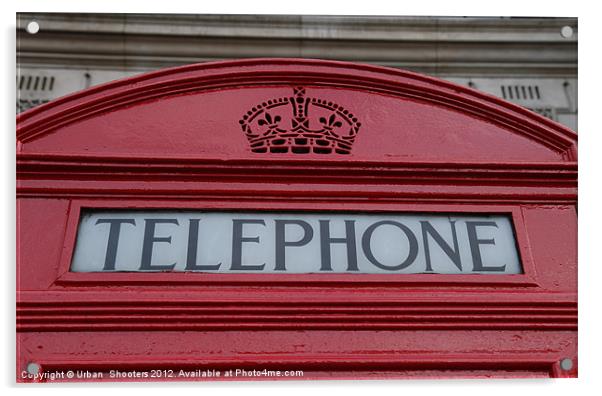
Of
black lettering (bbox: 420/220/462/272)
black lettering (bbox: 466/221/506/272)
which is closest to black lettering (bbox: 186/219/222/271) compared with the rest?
black lettering (bbox: 420/220/462/272)

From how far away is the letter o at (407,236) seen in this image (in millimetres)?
2029

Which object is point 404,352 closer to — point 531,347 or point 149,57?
point 531,347

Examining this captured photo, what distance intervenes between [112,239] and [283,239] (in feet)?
1.54

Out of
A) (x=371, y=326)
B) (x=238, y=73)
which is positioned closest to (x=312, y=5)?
(x=238, y=73)

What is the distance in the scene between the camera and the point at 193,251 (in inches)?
79.5

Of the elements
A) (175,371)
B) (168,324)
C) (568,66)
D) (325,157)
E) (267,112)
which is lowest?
(175,371)

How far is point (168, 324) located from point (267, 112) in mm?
726

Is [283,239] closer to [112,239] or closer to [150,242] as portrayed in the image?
[150,242]

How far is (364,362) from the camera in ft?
6.17

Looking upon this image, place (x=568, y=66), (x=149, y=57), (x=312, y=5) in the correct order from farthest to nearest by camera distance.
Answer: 1. (x=149, y=57)
2. (x=568, y=66)
3. (x=312, y=5)

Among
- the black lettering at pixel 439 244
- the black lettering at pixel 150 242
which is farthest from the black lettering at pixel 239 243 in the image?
the black lettering at pixel 439 244

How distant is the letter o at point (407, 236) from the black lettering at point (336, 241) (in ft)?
0.11

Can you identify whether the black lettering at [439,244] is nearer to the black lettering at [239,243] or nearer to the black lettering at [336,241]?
the black lettering at [336,241]

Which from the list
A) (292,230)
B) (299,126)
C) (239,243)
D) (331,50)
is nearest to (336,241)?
(292,230)
